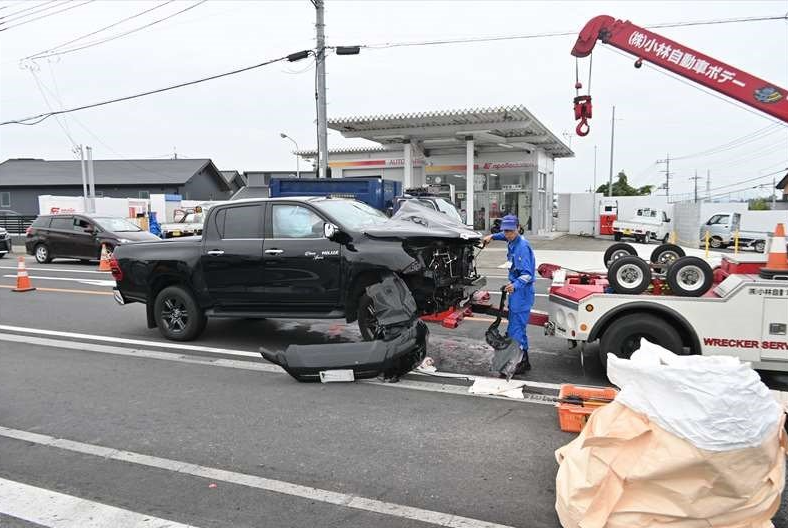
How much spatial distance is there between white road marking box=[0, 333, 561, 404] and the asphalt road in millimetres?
33

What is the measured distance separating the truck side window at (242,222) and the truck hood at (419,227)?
148 cm

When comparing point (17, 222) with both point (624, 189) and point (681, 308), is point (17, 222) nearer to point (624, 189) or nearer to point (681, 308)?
point (681, 308)

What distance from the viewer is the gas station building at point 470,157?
26531 millimetres

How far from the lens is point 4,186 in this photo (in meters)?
44.2

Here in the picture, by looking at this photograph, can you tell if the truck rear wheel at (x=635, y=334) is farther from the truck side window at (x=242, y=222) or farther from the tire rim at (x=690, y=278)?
the truck side window at (x=242, y=222)

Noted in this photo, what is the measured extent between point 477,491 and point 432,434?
93 cm

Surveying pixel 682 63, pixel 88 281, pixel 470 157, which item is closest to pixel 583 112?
pixel 682 63

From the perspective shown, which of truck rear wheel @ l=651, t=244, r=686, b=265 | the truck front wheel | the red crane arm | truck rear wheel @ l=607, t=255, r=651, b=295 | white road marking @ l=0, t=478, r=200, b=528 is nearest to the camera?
white road marking @ l=0, t=478, r=200, b=528

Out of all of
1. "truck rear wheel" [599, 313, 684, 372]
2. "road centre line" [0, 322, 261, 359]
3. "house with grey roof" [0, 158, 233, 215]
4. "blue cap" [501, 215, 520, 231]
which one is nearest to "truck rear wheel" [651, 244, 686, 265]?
"truck rear wheel" [599, 313, 684, 372]

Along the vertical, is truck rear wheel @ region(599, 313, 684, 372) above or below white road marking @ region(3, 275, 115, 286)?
above

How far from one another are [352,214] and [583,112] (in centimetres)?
458

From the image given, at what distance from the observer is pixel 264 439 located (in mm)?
4477

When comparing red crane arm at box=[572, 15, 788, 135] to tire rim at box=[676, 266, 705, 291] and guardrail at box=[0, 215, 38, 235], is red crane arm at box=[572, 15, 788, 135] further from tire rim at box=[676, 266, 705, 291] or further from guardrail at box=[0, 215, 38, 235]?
guardrail at box=[0, 215, 38, 235]

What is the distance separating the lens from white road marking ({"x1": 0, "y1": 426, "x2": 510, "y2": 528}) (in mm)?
3295
